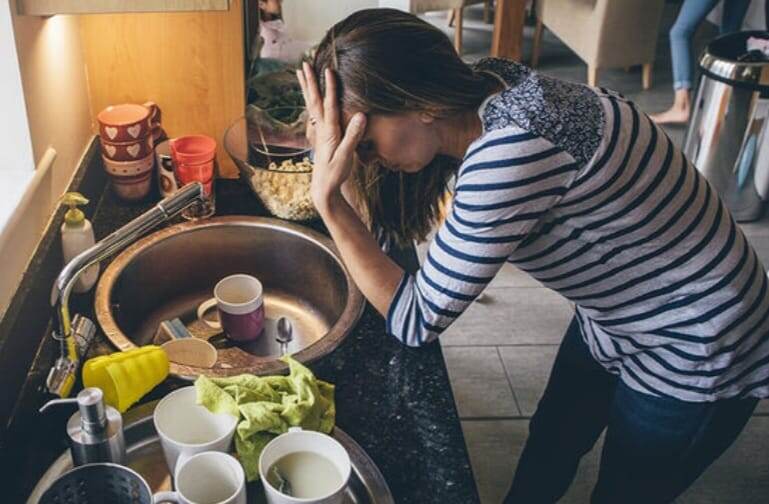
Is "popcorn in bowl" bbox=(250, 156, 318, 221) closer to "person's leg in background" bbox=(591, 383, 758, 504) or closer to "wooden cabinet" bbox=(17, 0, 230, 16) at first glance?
"wooden cabinet" bbox=(17, 0, 230, 16)

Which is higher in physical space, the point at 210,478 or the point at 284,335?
the point at 210,478

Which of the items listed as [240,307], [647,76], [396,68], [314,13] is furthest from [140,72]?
[647,76]

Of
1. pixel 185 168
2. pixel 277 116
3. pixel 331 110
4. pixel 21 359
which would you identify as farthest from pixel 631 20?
pixel 21 359

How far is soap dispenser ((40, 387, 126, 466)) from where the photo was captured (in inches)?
35.5

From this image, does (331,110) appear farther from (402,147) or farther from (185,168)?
(185,168)

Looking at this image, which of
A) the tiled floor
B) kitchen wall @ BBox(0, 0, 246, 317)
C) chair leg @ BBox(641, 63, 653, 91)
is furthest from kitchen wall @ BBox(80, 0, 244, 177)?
chair leg @ BBox(641, 63, 653, 91)

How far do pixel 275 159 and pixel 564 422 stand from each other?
2.43 ft

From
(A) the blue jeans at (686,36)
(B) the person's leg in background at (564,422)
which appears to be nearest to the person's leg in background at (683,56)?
(A) the blue jeans at (686,36)

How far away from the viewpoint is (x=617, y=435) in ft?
4.50

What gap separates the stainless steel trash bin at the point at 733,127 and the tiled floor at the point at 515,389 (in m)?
0.15

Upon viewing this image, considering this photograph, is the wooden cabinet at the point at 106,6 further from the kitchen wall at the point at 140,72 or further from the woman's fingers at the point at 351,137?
the woman's fingers at the point at 351,137

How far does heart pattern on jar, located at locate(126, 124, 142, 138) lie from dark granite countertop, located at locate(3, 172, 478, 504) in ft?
1.10

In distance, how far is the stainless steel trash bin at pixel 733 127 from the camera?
3.07m

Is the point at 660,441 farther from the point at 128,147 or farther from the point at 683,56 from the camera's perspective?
the point at 683,56
